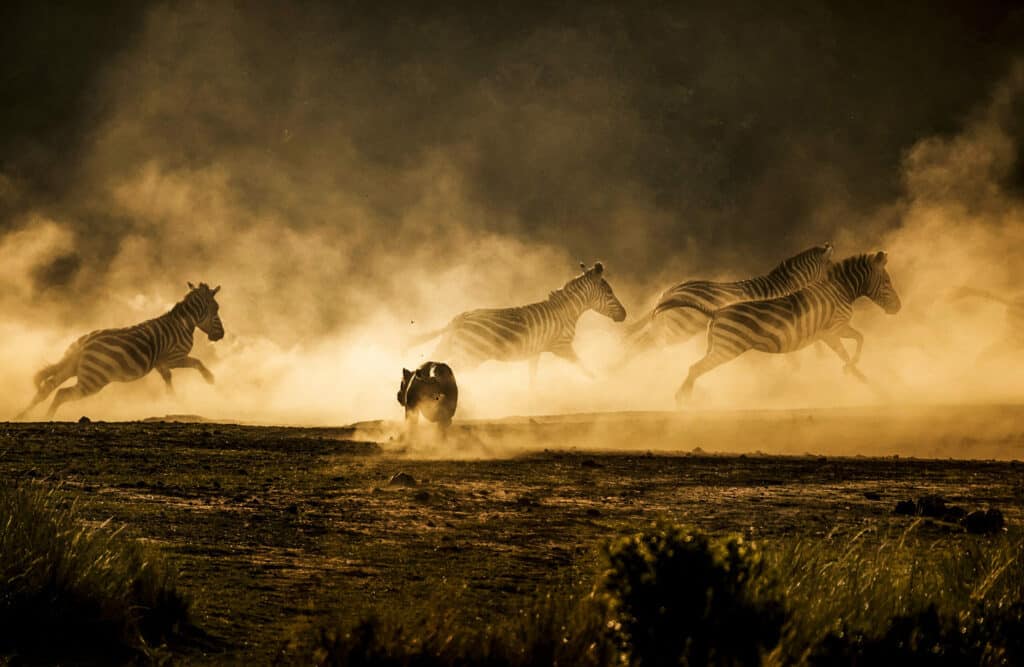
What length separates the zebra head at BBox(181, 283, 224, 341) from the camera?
36.2 m

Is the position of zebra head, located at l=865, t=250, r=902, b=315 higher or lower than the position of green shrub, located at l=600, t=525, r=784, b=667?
higher

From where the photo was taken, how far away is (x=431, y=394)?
25.3 meters

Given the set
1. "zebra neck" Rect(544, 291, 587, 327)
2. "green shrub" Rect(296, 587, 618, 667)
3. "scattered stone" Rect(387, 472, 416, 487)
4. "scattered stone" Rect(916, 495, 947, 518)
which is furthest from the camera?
"zebra neck" Rect(544, 291, 587, 327)

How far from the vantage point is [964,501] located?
19.7m

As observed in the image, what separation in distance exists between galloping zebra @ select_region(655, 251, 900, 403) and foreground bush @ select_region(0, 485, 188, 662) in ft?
66.1

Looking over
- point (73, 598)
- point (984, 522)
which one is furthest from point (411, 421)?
point (73, 598)

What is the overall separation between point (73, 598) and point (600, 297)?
26.0 metres

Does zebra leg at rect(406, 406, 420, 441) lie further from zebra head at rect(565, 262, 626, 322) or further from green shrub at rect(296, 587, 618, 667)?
green shrub at rect(296, 587, 618, 667)

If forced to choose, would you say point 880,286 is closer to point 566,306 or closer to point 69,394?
point 566,306

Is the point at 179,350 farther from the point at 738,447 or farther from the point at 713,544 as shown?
the point at 713,544

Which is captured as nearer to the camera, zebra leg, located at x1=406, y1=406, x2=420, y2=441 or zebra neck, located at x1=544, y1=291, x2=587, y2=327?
zebra leg, located at x1=406, y1=406, x2=420, y2=441

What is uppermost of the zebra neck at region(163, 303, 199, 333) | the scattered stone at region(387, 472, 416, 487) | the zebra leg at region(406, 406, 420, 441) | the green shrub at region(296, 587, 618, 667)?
the zebra neck at region(163, 303, 199, 333)

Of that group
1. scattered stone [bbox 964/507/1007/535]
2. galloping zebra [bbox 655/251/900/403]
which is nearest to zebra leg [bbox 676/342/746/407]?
galloping zebra [bbox 655/251/900/403]

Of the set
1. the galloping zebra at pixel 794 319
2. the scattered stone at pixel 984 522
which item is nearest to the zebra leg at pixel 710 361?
the galloping zebra at pixel 794 319
